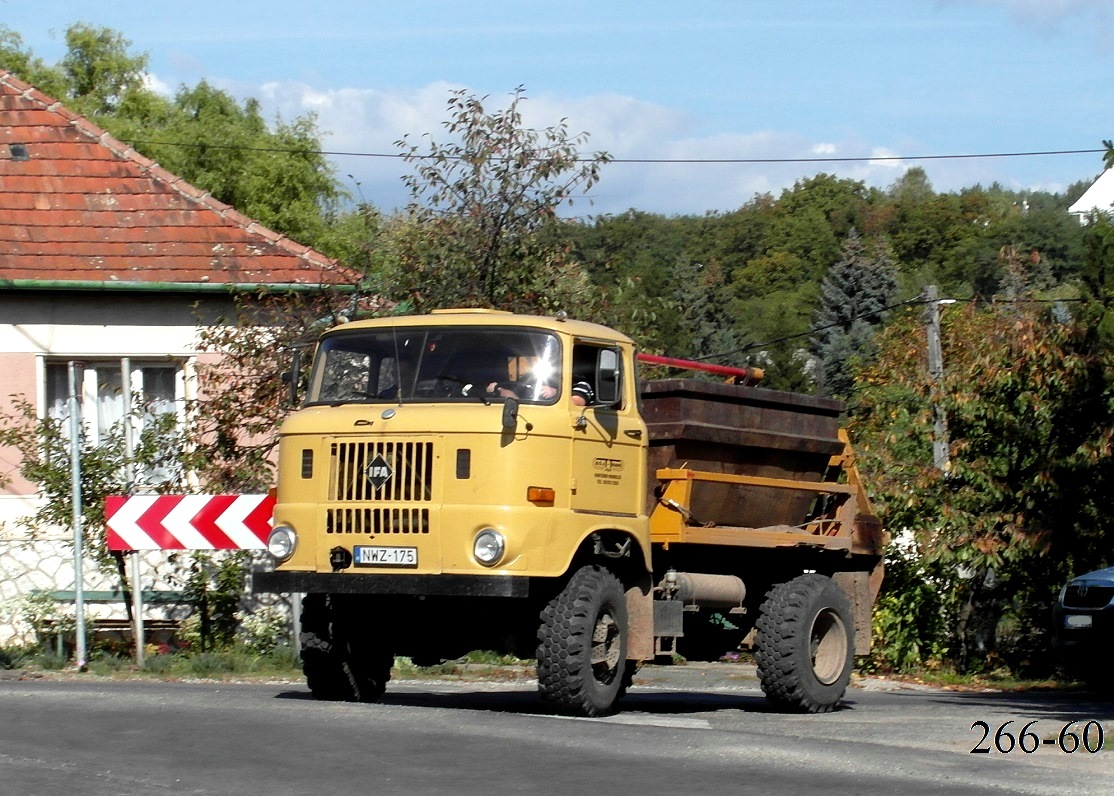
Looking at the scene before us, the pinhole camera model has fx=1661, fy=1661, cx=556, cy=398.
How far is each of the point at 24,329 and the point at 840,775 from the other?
1421 cm

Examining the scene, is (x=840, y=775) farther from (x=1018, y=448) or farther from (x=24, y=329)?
(x=24, y=329)

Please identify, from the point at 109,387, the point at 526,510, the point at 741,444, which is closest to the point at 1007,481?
the point at 741,444

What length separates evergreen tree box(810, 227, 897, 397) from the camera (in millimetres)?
80750

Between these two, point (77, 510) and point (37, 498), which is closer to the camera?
point (77, 510)

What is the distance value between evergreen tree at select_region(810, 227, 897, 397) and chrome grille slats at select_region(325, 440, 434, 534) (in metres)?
69.1

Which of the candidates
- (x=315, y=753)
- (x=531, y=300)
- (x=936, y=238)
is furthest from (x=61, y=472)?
(x=936, y=238)

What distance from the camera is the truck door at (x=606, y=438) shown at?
11109 millimetres

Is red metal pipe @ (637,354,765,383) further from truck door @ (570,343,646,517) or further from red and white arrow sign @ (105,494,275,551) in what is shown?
red and white arrow sign @ (105,494,275,551)

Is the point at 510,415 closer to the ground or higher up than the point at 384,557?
higher up

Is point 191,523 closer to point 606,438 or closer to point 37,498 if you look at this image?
point 37,498

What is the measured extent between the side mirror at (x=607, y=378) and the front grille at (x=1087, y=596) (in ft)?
22.4

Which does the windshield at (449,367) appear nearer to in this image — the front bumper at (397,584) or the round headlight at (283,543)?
the round headlight at (283,543)

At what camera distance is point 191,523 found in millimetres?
14961

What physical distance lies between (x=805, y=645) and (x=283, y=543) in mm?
4061
